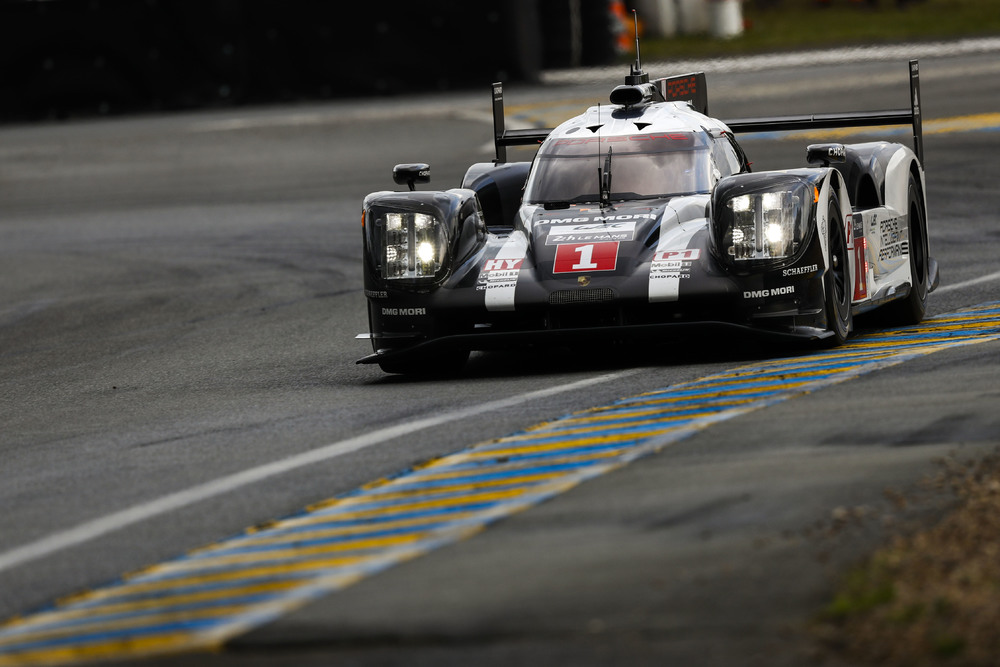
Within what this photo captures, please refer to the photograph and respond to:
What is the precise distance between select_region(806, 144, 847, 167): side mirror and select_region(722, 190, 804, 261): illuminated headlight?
1.02 meters

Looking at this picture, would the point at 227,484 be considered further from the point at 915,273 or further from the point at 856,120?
the point at 856,120

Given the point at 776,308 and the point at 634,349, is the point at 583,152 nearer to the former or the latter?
the point at 634,349

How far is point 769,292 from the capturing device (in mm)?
8828

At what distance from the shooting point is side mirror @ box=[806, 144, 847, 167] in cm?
984

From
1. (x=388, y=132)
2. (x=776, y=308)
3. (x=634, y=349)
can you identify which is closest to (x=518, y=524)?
(x=776, y=308)

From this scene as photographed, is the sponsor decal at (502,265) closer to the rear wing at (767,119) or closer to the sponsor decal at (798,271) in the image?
the sponsor decal at (798,271)

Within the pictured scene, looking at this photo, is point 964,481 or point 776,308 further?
point 776,308

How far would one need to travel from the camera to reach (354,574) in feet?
16.6

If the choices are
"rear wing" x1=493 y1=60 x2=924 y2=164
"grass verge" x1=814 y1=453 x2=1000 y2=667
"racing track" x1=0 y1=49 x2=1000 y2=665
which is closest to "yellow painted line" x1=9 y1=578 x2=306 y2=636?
"racing track" x1=0 y1=49 x2=1000 y2=665

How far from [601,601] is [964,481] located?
1600 mm

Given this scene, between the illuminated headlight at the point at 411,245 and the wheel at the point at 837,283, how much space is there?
6.79ft

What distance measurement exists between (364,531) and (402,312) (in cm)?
381

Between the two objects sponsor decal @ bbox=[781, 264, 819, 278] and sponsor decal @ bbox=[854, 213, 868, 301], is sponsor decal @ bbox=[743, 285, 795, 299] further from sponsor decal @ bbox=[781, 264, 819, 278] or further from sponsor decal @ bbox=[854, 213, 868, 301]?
sponsor decal @ bbox=[854, 213, 868, 301]

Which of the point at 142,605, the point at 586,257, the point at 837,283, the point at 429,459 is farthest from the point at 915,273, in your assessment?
the point at 142,605
